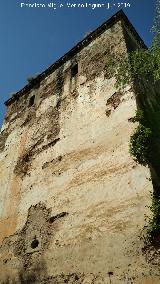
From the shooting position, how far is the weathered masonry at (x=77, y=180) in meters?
7.00

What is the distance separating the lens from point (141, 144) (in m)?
7.68

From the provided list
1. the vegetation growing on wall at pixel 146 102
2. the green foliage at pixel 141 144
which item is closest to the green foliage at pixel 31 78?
the vegetation growing on wall at pixel 146 102

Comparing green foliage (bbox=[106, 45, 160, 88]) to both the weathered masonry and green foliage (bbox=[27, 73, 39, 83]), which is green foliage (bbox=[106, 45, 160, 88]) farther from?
green foliage (bbox=[27, 73, 39, 83])

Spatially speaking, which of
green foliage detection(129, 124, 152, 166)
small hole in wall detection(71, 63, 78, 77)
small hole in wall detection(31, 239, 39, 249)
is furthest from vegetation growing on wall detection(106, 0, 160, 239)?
small hole in wall detection(31, 239, 39, 249)

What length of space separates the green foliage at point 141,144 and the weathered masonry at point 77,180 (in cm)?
20

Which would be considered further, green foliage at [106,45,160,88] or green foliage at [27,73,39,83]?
green foliage at [27,73,39,83]

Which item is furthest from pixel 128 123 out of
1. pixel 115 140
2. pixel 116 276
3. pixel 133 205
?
pixel 116 276

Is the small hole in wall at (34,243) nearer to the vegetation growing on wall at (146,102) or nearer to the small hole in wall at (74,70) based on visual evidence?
the vegetation growing on wall at (146,102)

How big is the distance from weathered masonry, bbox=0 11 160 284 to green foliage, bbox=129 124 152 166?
0.20 metres

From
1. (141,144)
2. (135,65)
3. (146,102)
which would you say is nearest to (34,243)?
(141,144)

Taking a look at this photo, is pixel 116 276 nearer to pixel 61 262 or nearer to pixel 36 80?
pixel 61 262

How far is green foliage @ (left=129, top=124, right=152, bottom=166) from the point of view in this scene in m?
7.52

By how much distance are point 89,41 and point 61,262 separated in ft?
25.3

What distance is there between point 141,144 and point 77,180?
6.34 ft
